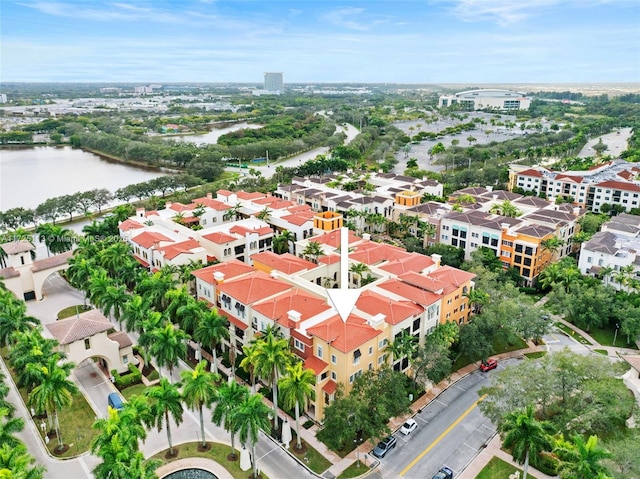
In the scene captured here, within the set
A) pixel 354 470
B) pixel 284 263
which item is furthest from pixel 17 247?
pixel 354 470

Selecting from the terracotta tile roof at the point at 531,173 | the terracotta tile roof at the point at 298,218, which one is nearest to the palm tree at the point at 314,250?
the terracotta tile roof at the point at 298,218

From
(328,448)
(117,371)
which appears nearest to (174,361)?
(117,371)

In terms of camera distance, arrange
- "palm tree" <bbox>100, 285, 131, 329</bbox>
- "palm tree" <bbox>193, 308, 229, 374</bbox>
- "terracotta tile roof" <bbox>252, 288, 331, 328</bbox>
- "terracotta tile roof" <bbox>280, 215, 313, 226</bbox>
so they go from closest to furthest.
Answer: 1. "palm tree" <bbox>193, 308, 229, 374</bbox>
2. "terracotta tile roof" <bbox>252, 288, 331, 328</bbox>
3. "palm tree" <bbox>100, 285, 131, 329</bbox>
4. "terracotta tile roof" <bbox>280, 215, 313, 226</bbox>

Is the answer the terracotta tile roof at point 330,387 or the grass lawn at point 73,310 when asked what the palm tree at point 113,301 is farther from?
the terracotta tile roof at point 330,387

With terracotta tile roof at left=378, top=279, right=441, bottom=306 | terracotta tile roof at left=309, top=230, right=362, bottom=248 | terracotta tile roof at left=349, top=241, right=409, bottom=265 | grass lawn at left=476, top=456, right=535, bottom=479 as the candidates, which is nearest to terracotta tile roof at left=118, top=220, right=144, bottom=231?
terracotta tile roof at left=309, top=230, right=362, bottom=248

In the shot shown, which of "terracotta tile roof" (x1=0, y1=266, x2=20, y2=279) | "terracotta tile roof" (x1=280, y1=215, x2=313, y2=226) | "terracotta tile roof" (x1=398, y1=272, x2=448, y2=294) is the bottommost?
"terracotta tile roof" (x1=0, y1=266, x2=20, y2=279)

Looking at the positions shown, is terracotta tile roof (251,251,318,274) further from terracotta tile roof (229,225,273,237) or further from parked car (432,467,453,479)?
parked car (432,467,453,479)

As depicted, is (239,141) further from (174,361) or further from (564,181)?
(174,361)

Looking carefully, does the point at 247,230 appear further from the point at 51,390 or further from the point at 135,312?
the point at 51,390
